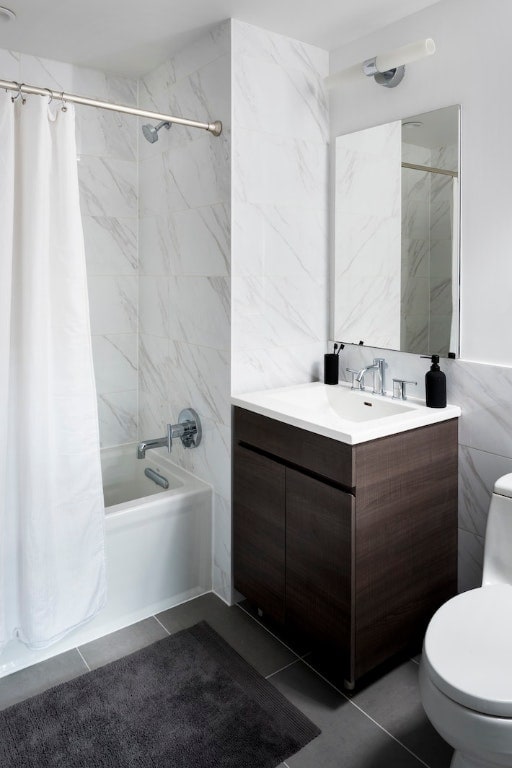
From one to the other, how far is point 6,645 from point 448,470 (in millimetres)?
1704

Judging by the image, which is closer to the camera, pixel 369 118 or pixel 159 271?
pixel 369 118

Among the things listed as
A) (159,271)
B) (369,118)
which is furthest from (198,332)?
(369,118)

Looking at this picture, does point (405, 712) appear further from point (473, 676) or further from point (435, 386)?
point (435, 386)

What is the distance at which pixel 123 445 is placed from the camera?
308 centimetres

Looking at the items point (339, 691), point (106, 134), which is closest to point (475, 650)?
point (339, 691)

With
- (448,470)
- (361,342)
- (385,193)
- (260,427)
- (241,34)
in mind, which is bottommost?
(448,470)

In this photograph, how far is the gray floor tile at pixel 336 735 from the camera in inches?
65.1

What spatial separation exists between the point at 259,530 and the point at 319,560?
362 millimetres

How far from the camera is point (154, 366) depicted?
9.57 feet

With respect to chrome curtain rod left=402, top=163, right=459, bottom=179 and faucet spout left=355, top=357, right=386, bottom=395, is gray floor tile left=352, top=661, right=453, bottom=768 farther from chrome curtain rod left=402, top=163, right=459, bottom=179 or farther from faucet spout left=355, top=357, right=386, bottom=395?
chrome curtain rod left=402, top=163, right=459, bottom=179

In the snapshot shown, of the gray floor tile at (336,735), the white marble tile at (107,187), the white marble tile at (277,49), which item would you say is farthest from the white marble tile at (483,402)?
the white marble tile at (107,187)

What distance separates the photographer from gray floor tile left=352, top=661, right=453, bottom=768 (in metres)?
1.69

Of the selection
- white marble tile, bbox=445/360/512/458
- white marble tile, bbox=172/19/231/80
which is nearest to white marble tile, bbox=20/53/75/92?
white marble tile, bbox=172/19/231/80

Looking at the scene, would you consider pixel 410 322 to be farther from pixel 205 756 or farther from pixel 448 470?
pixel 205 756
